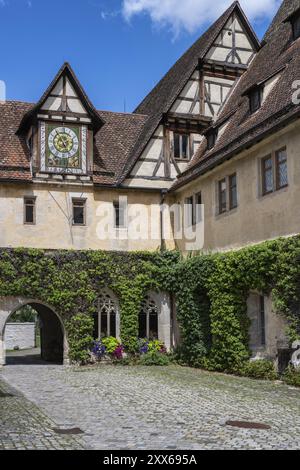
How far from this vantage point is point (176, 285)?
82.7 ft

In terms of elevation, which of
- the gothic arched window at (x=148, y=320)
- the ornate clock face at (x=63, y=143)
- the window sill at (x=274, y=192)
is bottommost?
the gothic arched window at (x=148, y=320)

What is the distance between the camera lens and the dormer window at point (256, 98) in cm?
2253

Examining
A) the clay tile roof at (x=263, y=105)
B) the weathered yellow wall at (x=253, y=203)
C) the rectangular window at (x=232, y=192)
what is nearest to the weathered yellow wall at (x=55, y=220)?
the clay tile roof at (x=263, y=105)

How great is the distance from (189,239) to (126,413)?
563 inches

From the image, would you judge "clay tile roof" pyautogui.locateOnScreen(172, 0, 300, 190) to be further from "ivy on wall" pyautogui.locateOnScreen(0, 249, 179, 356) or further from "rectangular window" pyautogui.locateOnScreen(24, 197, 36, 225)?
"rectangular window" pyautogui.locateOnScreen(24, 197, 36, 225)

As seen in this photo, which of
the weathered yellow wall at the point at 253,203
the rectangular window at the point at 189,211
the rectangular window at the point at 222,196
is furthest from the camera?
the rectangular window at the point at 189,211

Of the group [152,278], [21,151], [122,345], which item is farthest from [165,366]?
[21,151]

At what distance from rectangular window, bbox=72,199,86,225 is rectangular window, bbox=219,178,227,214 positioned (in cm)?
622

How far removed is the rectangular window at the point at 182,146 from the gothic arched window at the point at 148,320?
639 cm

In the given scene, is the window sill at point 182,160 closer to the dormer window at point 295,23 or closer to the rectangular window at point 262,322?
the dormer window at point 295,23

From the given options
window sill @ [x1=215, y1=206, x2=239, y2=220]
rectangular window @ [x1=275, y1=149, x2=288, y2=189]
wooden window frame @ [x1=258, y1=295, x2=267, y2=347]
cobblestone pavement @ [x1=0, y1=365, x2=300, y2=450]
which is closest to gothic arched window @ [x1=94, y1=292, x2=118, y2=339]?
cobblestone pavement @ [x1=0, y1=365, x2=300, y2=450]

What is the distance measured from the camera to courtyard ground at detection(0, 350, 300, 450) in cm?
923

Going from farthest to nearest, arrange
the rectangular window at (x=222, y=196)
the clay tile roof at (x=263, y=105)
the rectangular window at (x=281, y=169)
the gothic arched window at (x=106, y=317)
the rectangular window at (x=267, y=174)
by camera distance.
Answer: the gothic arched window at (x=106, y=317) < the rectangular window at (x=222, y=196) < the rectangular window at (x=267, y=174) < the clay tile roof at (x=263, y=105) < the rectangular window at (x=281, y=169)

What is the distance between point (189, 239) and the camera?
84.6 ft
